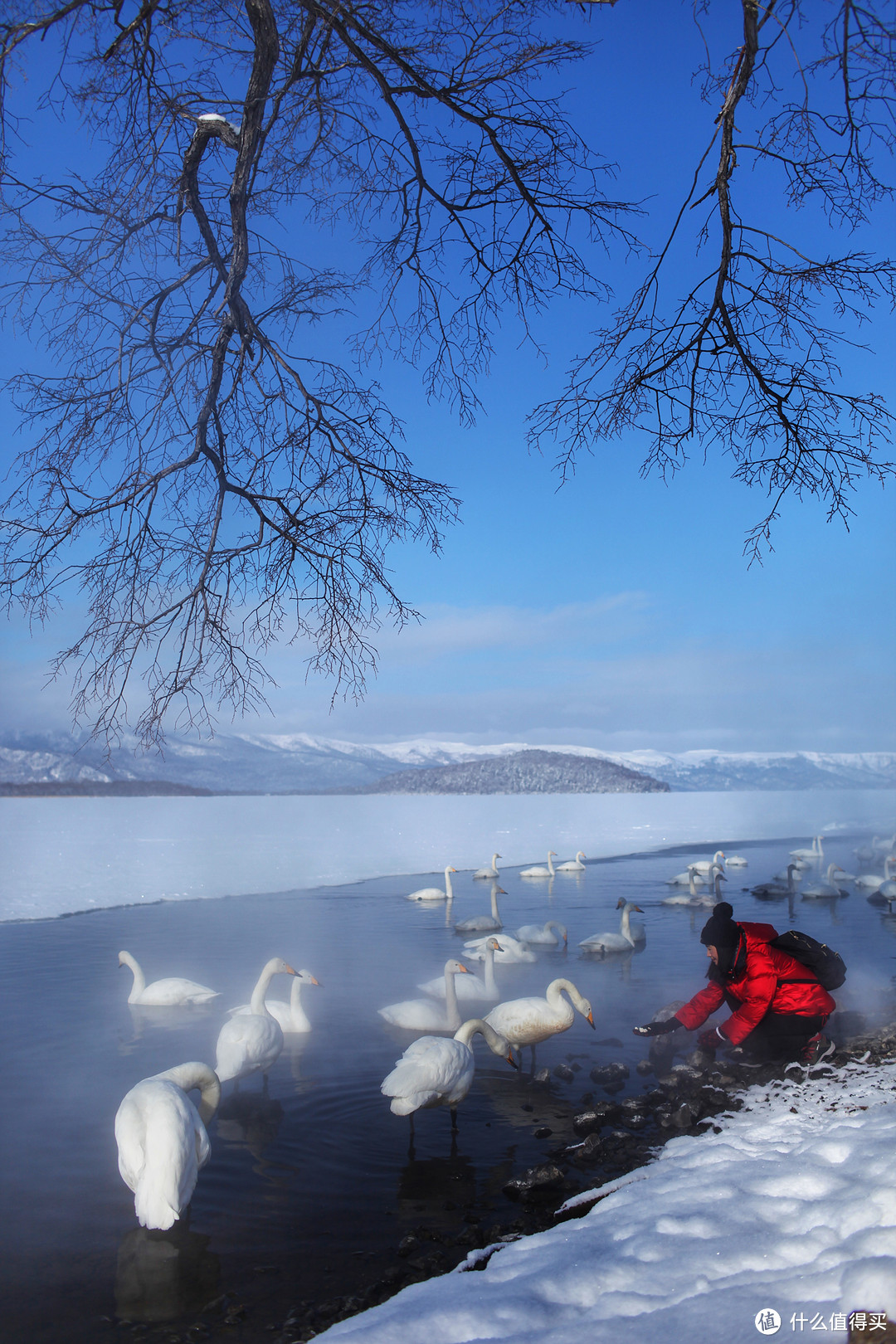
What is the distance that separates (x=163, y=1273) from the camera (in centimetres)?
450

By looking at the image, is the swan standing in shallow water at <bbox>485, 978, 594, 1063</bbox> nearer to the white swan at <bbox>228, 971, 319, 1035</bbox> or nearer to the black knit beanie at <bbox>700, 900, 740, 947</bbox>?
the black knit beanie at <bbox>700, 900, 740, 947</bbox>

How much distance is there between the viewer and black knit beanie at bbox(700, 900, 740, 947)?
6691 mm

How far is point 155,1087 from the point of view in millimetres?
4930

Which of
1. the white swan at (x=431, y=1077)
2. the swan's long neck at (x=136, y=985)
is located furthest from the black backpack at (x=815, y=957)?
the swan's long neck at (x=136, y=985)

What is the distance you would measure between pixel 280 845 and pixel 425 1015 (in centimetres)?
2583

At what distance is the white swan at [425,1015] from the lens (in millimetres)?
8617

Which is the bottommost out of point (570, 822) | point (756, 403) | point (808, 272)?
point (570, 822)

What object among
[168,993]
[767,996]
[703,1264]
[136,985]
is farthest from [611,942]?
[703,1264]

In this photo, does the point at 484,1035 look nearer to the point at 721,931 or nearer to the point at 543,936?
the point at 721,931

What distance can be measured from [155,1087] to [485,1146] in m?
2.48

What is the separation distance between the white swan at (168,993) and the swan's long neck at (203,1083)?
14.1 feet

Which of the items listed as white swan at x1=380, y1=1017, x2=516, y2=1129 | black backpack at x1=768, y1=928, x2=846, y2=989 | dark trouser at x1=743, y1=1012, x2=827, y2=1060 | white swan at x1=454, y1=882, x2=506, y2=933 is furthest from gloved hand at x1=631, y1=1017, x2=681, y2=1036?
white swan at x1=454, y1=882, x2=506, y2=933

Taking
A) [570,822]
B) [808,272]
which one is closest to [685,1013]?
[808,272]

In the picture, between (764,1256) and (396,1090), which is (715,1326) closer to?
Result: (764,1256)
